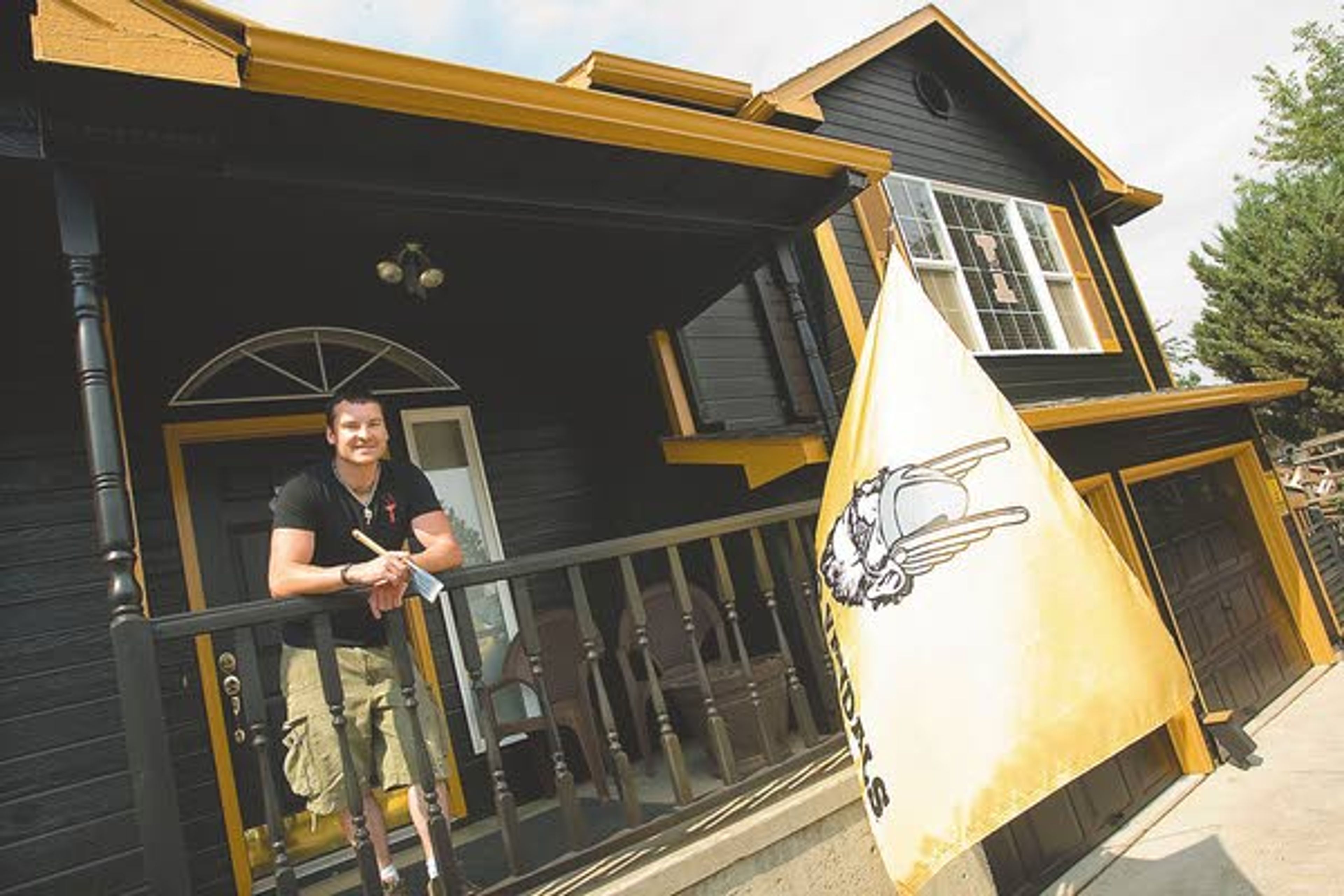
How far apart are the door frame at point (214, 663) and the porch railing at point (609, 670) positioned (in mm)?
134

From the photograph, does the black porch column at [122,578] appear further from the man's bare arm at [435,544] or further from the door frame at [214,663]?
the door frame at [214,663]

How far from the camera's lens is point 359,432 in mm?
2471

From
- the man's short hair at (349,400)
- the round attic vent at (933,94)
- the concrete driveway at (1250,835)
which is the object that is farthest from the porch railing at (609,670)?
the round attic vent at (933,94)

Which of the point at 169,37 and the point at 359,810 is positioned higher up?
the point at 169,37

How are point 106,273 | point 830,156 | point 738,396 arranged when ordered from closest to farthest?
point 106,273 < point 830,156 < point 738,396

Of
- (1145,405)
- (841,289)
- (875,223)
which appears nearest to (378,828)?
(841,289)

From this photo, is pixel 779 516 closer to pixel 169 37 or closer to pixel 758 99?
pixel 169 37

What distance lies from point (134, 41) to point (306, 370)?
2.17 metres

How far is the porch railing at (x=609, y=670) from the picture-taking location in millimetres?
2127

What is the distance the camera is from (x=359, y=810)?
7.17 feet

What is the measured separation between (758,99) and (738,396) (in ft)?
7.51

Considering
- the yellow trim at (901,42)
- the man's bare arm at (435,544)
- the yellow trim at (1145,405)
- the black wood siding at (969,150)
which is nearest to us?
the man's bare arm at (435,544)

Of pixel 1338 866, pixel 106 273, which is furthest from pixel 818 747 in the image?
pixel 106 273

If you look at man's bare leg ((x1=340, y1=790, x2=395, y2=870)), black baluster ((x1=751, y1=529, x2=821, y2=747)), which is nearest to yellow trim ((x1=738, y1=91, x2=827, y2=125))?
black baluster ((x1=751, y1=529, x2=821, y2=747))
